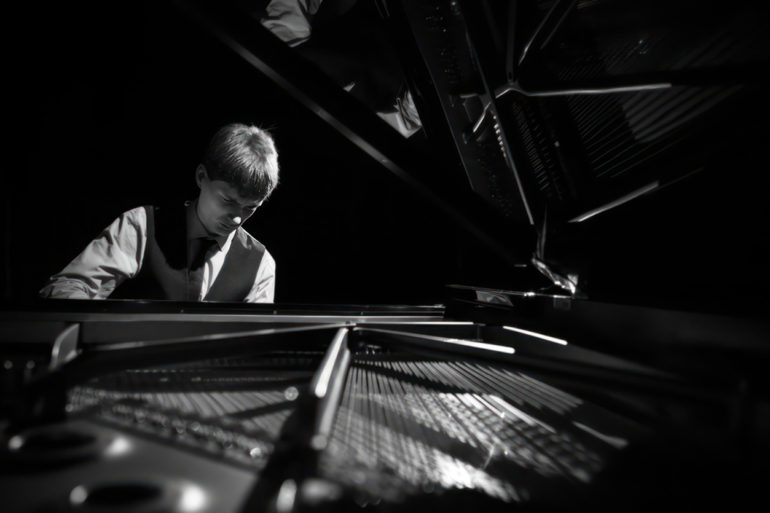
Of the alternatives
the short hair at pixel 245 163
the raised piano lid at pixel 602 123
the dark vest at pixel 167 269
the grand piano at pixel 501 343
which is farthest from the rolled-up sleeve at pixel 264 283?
the raised piano lid at pixel 602 123

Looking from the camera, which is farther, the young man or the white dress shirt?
the young man

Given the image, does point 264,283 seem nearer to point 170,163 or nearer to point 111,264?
point 111,264

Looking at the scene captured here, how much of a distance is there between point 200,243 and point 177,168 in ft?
2.54

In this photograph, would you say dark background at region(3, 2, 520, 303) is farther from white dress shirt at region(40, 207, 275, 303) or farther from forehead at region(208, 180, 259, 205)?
forehead at region(208, 180, 259, 205)

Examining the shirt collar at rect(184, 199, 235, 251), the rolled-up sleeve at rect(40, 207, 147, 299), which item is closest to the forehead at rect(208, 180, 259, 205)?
the shirt collar at rect(184, 199, 235, 251)

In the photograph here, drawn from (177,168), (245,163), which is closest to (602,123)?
(245,163)

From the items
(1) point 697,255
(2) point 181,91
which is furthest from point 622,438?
(2) point 181,91

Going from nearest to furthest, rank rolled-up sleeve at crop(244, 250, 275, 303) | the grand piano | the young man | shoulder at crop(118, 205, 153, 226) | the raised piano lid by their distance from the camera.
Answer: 1. the grand piano
2. the raised piano lid
3. the young man
4. shoulder at crop(118, 205, 153, 226)
5. rolled-up sleeve at crop(244, 250, 275, 303)

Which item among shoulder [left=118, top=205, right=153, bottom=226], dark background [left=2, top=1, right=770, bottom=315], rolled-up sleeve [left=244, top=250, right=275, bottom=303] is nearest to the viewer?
shoulder [left=118, top=205, right=153, bottom=226]

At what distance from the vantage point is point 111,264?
2.56 meters

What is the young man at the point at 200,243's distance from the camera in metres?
2.61

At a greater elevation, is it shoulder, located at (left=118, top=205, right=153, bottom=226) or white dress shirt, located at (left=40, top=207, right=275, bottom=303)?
shoulder, located at (left=118, top=205, right=153, bottom=226)

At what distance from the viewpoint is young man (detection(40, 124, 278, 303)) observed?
2607 mm

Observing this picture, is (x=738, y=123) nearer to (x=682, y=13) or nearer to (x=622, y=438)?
(x=682, y=13)
